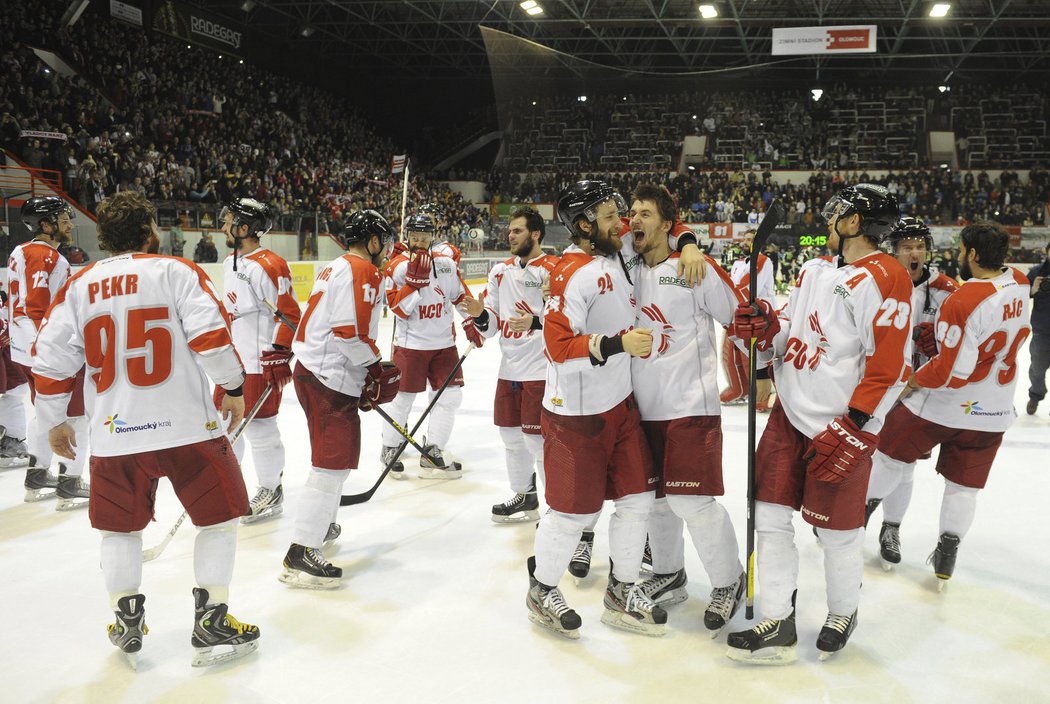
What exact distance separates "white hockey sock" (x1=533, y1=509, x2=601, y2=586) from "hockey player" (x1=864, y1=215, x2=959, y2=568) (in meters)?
1.55

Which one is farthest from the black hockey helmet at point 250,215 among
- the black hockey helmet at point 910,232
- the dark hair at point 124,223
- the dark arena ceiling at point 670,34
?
the dark arena ceiling at point 670,34

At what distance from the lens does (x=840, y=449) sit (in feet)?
9.21

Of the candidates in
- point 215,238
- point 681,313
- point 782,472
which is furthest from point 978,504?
point 215,238

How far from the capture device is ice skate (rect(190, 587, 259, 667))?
2.99 metres

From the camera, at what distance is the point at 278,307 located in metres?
Result: 4.57

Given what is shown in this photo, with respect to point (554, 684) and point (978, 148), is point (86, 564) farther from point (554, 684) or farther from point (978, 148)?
point (978, 148)

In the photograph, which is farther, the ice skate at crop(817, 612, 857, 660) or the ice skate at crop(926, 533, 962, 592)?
the ice skate at crop(926, 533, 962, 592)

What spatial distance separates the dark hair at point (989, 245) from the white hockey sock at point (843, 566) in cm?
153

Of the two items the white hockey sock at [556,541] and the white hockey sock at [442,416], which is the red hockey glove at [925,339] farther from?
the white hockey sock at [442,416]

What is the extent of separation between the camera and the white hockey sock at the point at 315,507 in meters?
3.75

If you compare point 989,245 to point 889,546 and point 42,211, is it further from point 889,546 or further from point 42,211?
point 42,211

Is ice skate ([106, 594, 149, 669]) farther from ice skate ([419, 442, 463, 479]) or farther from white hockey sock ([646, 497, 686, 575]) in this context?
ice skate ([419, 442, 463, 479])

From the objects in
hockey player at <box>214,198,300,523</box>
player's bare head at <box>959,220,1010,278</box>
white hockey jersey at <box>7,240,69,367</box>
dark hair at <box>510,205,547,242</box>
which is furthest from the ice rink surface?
dark hair at <box>510,205,547,242</box>

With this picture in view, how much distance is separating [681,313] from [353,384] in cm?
161
